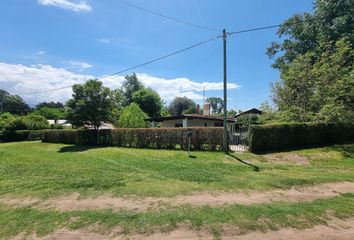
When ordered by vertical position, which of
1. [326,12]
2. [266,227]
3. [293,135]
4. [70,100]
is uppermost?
[326,12]

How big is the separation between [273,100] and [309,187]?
1747 centimetres

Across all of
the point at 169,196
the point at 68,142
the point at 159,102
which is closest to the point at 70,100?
the point at 68,142

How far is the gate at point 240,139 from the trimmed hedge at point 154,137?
4.28 feet

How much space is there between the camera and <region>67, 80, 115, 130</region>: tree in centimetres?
2308

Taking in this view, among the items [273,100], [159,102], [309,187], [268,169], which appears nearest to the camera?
[309,187]

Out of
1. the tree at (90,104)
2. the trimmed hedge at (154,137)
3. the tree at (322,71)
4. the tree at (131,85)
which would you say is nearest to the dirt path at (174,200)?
the trimmed hedge at (154,137)

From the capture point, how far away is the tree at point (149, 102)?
196ft

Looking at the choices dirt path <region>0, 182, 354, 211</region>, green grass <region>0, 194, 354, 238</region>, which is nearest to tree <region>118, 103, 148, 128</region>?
dirt path <region>0, 182, 354, 211</region>

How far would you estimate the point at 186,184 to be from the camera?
862 centimetres

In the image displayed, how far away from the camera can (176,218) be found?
18.9 feet

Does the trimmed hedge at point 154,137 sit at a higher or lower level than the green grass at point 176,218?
higher

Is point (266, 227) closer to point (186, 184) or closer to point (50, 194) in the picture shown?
point (186, 184)

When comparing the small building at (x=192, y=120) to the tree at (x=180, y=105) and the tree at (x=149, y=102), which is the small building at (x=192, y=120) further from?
the tree at (x=180, y=105)

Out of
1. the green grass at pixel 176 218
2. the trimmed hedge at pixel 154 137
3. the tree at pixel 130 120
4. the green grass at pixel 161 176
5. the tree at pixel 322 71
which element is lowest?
the green grass at pixel 176 218
